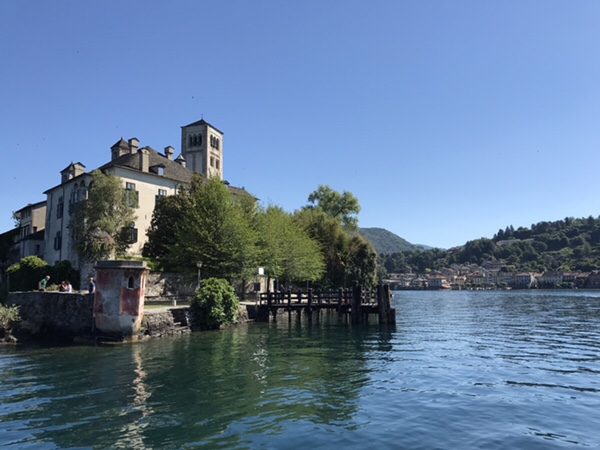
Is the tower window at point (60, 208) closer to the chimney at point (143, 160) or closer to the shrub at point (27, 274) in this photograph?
the chimney at point (143, 160)

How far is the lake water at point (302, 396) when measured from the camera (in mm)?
11227

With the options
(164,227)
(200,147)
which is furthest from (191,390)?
(200,147)

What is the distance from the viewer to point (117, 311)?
91.6 ft

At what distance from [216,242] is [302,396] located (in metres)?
28.8

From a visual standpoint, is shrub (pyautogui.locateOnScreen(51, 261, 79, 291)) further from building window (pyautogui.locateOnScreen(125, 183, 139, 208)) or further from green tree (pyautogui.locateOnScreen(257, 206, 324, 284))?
green tree (pyautogui.locateOnScreen(257, 206, 324, 284))

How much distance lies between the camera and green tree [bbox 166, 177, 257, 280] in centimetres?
4191

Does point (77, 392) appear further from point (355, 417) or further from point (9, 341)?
point (9, 341)

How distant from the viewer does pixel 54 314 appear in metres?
30.7

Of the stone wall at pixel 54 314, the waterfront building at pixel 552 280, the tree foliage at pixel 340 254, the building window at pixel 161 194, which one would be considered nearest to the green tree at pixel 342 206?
the tree foliage at pixel 340 254

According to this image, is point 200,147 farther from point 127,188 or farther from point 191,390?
point 191,390

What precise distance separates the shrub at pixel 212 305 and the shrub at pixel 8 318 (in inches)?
427

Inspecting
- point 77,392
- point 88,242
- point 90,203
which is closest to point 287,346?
point 77,392

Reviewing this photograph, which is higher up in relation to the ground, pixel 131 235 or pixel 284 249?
pixel 131 235

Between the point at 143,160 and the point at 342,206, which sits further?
the point at 342,206
